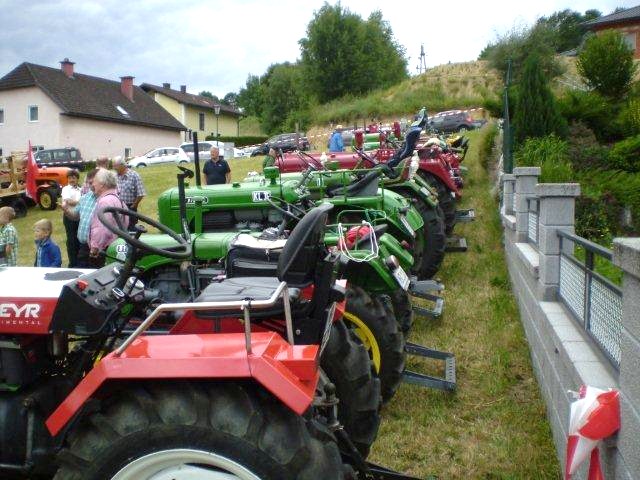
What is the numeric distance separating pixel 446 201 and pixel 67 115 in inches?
1280

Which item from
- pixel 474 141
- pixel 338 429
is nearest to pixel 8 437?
pixel 338 429

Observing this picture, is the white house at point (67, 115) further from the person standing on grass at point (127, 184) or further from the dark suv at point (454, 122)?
the person standing on grass at point (127, 184)

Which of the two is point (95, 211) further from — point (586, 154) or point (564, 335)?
point (586, 154)

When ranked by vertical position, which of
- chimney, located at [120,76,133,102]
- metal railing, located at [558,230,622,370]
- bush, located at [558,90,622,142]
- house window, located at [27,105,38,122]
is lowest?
metal railing, located at [558,230,622,370]

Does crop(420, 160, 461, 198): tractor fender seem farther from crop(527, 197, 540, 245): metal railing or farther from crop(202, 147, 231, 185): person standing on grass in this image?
crop(527, 197, 540, 245): metal railing

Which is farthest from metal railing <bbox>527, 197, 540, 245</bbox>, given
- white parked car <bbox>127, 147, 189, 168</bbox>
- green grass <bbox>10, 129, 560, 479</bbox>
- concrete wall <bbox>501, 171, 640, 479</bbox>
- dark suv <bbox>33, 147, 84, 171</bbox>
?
white parked car <bbox>127, 147, 189, 168</bbox>

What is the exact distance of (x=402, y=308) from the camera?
17.7 feet

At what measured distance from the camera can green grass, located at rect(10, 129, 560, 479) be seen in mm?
3953

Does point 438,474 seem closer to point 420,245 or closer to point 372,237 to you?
point 372,237

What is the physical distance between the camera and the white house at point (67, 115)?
3881cm

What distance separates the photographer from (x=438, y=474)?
386 cm

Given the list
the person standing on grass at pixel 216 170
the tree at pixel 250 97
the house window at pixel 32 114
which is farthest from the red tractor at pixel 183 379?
the tree at pixel 250 97

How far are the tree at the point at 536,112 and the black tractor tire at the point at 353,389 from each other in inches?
347

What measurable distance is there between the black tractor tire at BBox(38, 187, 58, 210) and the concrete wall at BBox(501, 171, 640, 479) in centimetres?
1475
